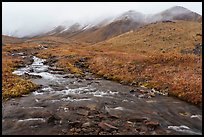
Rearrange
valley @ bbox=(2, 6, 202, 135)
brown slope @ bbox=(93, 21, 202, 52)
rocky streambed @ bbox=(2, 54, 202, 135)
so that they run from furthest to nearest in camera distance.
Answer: brown slope @ bbox=(93, 21, 202, 52) < valley @ bbox=(2, 6, 202, 135) < rocky streambed @ bbox=(2, 54, 202, 135)

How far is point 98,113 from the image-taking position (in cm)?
2266

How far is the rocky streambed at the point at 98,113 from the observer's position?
19328 millimetres

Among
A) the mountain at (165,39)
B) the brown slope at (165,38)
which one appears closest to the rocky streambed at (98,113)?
the mountain at (165,39)

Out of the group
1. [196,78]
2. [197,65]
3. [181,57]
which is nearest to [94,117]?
[196,78]

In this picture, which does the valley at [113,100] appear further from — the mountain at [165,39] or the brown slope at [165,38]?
the brown slope at [165,38]

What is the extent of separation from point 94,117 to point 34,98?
831cm

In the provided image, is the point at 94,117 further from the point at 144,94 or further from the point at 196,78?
the point at 196,78

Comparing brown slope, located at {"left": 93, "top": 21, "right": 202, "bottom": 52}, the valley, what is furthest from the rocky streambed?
brown slope, located at {"left": 93, "top": 21, "right": 202, "bottom": 52}

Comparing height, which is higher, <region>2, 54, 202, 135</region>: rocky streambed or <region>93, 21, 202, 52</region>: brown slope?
<region>93, 21, 202, 52</region>: brown slope

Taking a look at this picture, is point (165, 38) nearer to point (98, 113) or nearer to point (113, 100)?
point (113, 100)

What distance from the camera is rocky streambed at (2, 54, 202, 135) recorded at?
63.4ft

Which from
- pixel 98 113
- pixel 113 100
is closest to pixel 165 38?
pixel 113 100

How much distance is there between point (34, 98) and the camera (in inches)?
1088

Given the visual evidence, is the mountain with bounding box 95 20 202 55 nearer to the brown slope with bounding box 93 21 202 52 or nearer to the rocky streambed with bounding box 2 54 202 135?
the brown slope with bounding box 93 21 202 52
